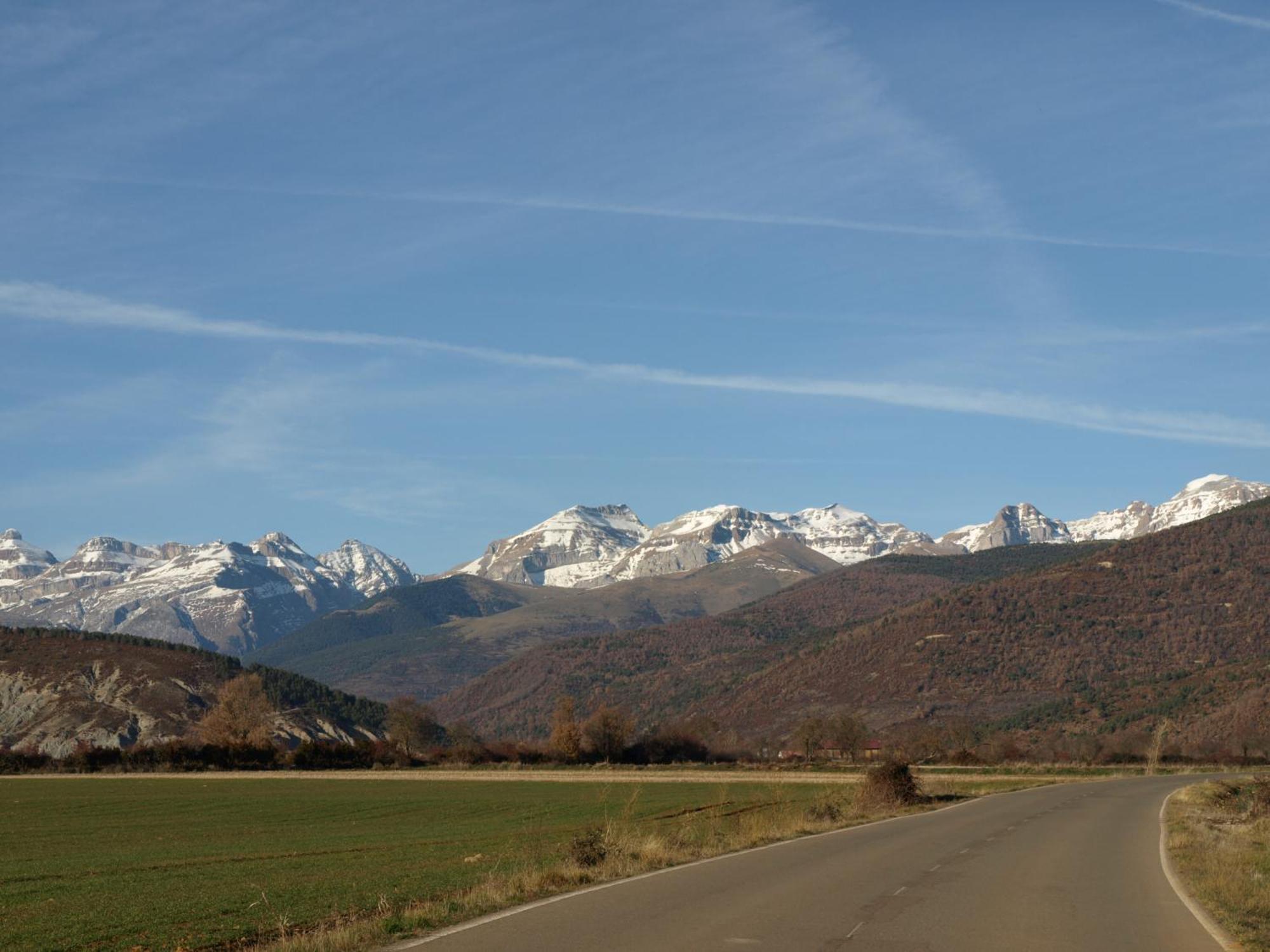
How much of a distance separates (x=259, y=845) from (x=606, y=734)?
93977 mm

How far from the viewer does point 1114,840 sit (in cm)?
3181

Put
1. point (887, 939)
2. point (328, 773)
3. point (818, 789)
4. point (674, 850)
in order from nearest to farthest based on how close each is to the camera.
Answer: point (887, 939), point (674, 850), point (818, 789), point (328, 773)

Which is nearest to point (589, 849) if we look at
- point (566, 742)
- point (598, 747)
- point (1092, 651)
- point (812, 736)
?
point (566, 742)

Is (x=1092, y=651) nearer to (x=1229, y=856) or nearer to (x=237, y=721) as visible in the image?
(x=237, y=721)

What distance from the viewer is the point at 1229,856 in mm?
26172

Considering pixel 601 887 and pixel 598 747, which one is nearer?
pixel 601 887

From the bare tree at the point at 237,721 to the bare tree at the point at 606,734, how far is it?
32294mm

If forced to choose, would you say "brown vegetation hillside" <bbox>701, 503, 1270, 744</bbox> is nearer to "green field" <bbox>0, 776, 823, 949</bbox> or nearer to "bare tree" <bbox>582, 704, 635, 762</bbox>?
"bare tree" <bbox>582, 704, 635, 762</bbox>

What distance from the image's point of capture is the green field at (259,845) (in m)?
21.0

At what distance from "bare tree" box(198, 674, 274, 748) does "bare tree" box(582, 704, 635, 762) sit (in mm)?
32294

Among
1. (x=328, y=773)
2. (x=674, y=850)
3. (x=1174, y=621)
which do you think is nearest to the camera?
(x=674, y=850)

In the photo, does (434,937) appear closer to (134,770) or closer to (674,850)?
(674,850)

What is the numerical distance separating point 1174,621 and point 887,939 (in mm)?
166422

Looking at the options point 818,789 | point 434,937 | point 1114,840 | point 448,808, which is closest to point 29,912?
point 434,937
